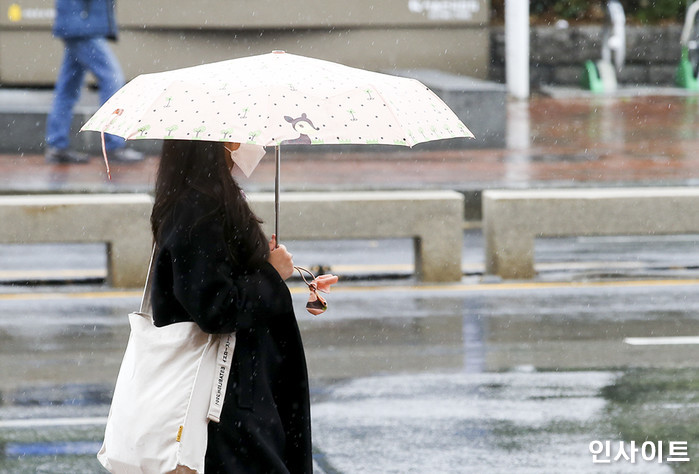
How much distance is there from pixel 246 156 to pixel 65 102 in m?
10.3

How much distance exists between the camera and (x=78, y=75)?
13758 millimetres

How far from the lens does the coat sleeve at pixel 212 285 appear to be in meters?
3.56

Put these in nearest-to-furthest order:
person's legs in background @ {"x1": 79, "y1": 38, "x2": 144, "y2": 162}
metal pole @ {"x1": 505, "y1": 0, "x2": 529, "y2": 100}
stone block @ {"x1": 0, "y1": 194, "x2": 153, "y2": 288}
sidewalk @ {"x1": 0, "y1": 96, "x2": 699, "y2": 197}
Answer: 1. stone block @ {"x1": 0, "y1": 194, "x2": 153, "y2": 288}
2. sidewalk @ {"x1": 0, "y1": 96, "x2": 699, "y2": 197}
3. person's legs in background @ {"x1": 79, "y1": 38, "x2": 144, "y2": 162}
4. metal pole @ {"x1": 505, "y1": 0, "x2": 529, "y2": 100}

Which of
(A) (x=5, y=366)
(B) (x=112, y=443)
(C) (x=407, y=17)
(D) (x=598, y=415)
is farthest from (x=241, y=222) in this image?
(C) (x=407, y=17)

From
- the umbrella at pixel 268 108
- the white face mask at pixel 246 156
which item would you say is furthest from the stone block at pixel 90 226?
the white face mask at pixel 246 156

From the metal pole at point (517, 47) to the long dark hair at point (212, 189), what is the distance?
56.9 feet

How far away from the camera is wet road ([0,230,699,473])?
19.6 feet

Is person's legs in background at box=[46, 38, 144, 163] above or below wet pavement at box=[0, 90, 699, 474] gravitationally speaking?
above

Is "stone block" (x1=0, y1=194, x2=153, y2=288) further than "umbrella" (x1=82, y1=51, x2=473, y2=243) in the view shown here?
Yes

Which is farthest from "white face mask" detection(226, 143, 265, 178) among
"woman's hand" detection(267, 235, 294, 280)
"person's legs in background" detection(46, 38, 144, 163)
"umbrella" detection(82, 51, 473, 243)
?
"person's legs in background" detection(46, 38, 144, 163)

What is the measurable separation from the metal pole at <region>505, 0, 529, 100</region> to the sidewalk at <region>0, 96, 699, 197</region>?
1912mm

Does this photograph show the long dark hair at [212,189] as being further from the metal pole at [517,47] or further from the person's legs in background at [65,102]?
the metal pole at [517,47]

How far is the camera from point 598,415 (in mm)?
6453

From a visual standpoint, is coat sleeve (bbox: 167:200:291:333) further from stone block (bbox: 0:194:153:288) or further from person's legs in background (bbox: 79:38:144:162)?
person's legs in background (bbox: 79:38:144:162)
